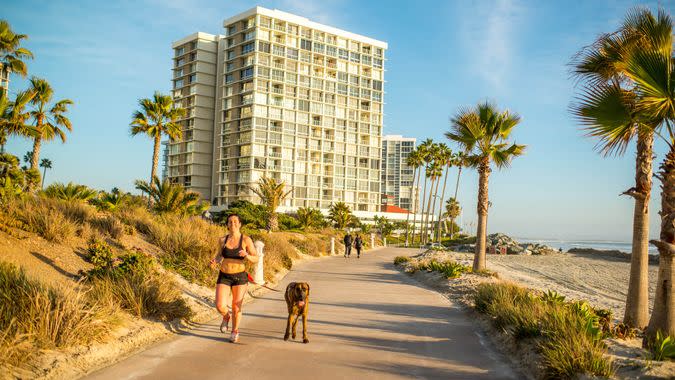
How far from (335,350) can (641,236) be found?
6.19 m

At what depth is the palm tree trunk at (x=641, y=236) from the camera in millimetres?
9625

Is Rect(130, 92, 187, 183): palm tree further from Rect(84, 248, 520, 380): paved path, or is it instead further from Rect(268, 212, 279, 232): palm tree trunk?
Rect(84, 248, 520, 380): paved path

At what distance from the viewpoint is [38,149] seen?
33.6m

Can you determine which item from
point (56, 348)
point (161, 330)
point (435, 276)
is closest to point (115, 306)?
point (161, 330)

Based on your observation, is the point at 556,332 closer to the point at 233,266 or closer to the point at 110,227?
the point at 233,266

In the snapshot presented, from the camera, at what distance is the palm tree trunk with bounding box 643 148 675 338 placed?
8250mm

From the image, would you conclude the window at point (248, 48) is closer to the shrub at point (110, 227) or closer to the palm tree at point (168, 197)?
the palm tree at point (168, 197)

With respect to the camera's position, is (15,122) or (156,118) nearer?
(15,122)

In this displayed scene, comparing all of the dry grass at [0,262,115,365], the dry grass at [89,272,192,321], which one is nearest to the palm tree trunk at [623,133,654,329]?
the dry grass at [89,272,192,321]

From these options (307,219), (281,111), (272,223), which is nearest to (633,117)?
(272,223)

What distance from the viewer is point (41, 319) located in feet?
20.8

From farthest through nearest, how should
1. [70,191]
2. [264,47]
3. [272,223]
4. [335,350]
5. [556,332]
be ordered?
[264,47]
[272,223]
[70,191]
[335,350]
[556,332]

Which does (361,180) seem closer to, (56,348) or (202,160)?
(202,160)

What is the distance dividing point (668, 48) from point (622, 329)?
4.90 m
